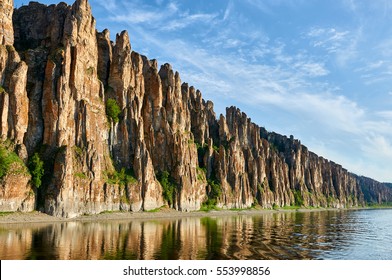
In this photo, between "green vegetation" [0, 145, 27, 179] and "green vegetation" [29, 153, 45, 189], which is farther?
"green vegetation" [29, 153, 45, 189]

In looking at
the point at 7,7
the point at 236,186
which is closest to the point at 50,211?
the point at 7,7

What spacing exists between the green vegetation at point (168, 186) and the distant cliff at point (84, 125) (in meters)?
0.43

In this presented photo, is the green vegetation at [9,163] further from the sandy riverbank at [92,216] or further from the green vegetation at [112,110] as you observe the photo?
the green vegetation at [112,110]

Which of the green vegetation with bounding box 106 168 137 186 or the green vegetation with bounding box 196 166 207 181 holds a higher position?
the green vegetation with bounding box 196 166 207 181

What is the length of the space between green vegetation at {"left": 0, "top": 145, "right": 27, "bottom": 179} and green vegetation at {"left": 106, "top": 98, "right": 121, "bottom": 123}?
150 feet

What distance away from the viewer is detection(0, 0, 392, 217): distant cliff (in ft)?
338

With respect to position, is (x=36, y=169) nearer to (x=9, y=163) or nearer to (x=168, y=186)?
(x=9, y=163)

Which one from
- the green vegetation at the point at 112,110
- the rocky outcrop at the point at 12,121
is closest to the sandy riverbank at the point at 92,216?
the rocky outcrop at the point at 12,121

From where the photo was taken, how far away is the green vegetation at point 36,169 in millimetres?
99625

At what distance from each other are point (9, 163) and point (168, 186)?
68.1 meters

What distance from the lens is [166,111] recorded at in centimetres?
17438

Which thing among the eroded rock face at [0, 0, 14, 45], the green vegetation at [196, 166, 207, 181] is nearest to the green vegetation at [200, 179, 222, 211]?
the green vegetation at [196, 166, 207, 181]

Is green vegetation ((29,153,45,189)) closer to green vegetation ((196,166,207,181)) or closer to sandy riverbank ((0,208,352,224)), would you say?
sandy riverbank ((0,208,352,224))

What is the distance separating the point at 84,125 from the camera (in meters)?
121
